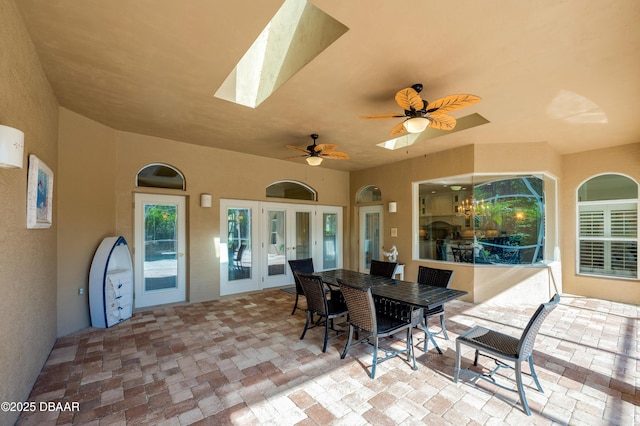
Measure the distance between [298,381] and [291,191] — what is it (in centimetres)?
473

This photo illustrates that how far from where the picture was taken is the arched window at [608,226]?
540cm

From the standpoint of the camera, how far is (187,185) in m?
5.31

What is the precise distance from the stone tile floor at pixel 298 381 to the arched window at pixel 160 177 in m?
2.33

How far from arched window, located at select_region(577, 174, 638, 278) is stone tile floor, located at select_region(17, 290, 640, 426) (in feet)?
6.55

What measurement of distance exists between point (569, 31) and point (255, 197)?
524cm

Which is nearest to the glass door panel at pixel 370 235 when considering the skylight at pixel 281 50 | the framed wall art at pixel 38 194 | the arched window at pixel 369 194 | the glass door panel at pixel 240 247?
the arched window at pixel 369 194

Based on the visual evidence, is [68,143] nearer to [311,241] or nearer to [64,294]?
[64,294]

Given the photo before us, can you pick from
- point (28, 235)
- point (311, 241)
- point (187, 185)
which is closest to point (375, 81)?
point (28, 235)

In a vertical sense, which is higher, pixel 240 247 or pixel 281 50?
pixel 281 50

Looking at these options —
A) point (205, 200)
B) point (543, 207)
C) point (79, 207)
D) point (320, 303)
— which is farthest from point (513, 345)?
point (79, 207)

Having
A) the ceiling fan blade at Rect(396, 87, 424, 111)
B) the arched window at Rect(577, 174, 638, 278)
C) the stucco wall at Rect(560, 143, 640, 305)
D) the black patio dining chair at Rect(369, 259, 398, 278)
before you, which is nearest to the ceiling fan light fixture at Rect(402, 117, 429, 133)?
the ceiling fan blade at Rect(396, 87, 424, 111)

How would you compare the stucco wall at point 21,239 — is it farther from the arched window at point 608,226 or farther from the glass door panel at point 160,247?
the arched window at point 608,226

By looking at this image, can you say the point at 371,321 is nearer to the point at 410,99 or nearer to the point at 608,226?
the point at 410,99

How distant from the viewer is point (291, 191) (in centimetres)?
693
